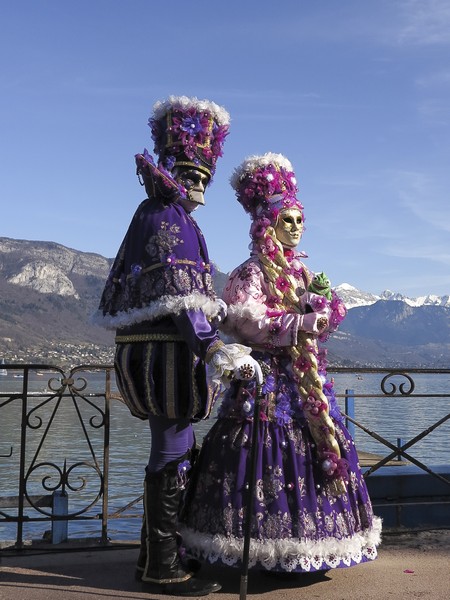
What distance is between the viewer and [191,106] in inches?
142

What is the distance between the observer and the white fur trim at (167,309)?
10.6 ft

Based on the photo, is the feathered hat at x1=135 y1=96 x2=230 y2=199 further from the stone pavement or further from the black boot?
the stone pavement

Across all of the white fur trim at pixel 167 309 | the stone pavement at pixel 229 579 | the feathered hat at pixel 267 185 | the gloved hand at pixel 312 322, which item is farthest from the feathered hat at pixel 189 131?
the stone pavement at pixel 229 579

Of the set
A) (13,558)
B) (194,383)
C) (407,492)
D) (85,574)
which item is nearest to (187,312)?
(194,383)

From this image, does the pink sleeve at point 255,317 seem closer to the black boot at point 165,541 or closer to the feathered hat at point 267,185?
the feathered hat at point 267,185

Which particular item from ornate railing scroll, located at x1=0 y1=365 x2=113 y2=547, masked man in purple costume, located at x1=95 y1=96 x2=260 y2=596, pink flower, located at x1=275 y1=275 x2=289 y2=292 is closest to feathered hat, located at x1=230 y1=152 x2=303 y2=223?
pink flower, located at x1=275 y1=275 x2=289 y2=292

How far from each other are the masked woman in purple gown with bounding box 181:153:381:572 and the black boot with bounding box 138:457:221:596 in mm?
170

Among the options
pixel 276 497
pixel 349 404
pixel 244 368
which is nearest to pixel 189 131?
pixel 244 368

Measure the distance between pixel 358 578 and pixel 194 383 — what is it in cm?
134

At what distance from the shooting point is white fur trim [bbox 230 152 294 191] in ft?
13.6

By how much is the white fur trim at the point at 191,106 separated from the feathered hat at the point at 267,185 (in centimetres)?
46

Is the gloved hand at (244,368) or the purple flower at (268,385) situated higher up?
the gloved hand at (244,368)

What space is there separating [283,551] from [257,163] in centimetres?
202

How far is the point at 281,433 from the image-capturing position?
3.69 meters
